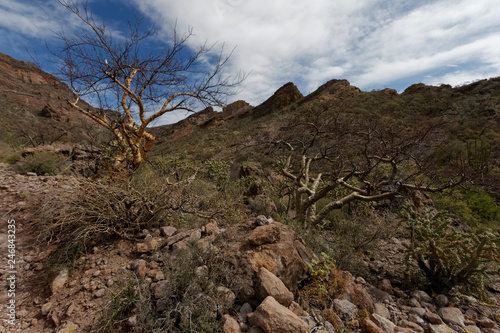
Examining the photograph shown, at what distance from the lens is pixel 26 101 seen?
37438mm

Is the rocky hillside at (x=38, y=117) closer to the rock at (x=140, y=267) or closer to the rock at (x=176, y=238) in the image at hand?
the rock at (x=176, y=238)

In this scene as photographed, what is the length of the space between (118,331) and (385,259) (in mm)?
4234

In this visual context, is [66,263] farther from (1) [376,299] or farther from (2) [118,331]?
(1) [376,299]

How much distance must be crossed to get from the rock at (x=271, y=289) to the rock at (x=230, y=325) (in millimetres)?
332

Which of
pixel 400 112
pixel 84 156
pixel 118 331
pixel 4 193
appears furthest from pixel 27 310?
pixel 400 112

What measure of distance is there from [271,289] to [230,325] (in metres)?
0.46

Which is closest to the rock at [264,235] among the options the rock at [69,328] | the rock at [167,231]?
the rock at [167,231]

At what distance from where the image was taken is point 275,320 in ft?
5.31

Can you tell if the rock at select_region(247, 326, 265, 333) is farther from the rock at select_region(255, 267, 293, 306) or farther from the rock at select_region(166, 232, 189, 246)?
the rock at select_region(166, 232, 189, 246)

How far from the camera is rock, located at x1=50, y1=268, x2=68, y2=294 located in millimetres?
2093

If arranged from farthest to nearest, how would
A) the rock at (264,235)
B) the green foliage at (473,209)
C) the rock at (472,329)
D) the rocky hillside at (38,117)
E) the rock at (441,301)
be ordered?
the green foliage at (473,209) < the rocky hillside at (38,117) < the rock at (441,301) < the rock at (264,235) < the rock at (472,329)

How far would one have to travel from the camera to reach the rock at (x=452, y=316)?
7.38 ft

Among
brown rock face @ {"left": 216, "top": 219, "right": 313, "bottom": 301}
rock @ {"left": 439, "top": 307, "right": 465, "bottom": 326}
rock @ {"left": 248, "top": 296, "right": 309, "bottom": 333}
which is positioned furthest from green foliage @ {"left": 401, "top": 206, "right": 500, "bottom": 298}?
rock @ {"left": 248, "top": 296, "right": 309, "bottom": 333}

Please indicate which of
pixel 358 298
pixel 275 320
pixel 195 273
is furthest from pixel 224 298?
pixel 358 298
